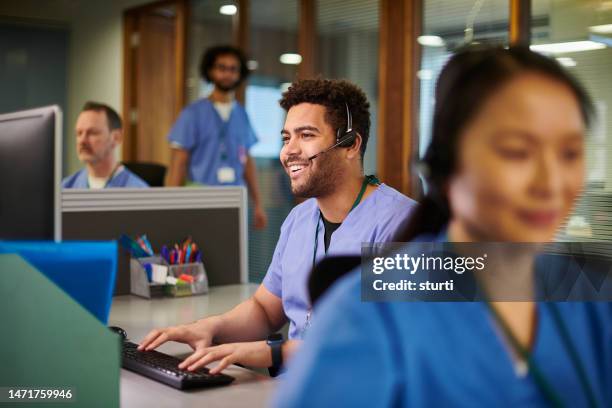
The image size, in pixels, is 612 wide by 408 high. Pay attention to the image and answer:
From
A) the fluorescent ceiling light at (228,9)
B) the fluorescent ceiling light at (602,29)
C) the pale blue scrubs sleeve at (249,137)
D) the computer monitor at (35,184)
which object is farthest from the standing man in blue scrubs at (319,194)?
the fluorescent ceiling light at (228,9)

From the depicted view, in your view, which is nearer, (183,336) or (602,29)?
(183,336)

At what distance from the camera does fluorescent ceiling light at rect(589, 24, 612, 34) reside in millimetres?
2992

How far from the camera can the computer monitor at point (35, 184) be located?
4.14ft

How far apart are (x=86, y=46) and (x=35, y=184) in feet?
18.1

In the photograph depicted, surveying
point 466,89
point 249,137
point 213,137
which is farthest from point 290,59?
point 466,89

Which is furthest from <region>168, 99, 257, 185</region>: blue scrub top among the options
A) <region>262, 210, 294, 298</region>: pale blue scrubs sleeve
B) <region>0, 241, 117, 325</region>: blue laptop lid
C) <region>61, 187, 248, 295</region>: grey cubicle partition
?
<region>0, 241, 117, 325</region>: blue laptop lid

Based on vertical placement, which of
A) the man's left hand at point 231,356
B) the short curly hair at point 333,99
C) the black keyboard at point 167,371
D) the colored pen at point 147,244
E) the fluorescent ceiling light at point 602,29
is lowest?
the black keyboard at point 167,371

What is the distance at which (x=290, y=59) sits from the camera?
4543 millimetres

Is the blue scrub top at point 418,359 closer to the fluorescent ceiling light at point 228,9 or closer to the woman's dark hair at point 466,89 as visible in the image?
the woman's dark hair at point 466,89

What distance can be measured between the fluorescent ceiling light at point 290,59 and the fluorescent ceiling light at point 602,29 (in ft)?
5.96

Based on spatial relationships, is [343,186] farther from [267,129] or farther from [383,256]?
[267,129]

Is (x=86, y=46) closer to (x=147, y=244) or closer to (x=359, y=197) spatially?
(x=147, y=244)

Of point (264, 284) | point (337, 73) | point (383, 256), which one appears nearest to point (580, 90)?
point (383, 256)

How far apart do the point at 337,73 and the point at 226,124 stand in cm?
67
